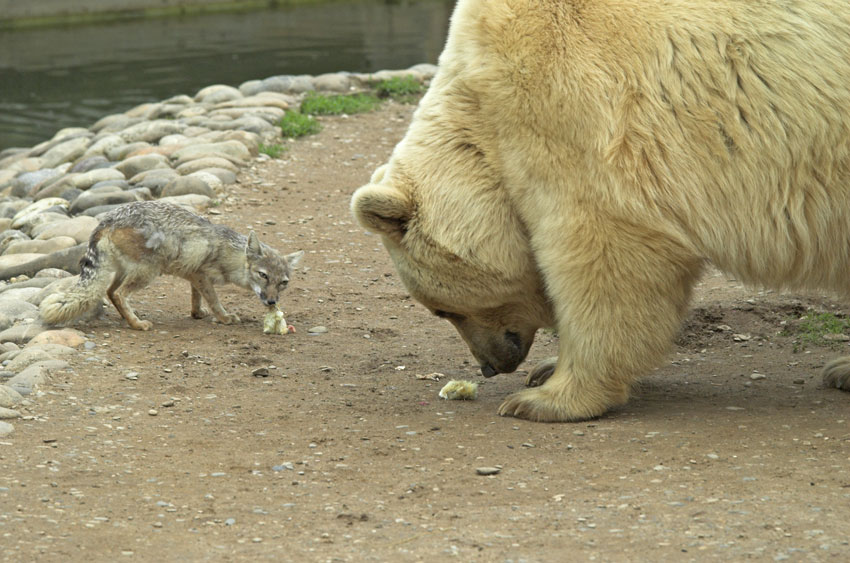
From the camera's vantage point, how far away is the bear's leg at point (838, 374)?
213 inches

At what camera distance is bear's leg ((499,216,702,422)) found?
468cm

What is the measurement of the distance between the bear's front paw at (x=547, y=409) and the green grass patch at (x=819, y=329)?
1.92 m

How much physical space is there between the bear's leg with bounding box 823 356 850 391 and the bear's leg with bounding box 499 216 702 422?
1.02 m

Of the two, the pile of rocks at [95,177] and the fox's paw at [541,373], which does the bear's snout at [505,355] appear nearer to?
the fox's paw at [541,373]

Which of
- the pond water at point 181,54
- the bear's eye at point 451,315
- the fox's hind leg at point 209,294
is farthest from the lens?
the pond water at point 181,54

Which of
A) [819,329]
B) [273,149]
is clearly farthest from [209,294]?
[273,149]

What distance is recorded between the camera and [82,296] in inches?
256

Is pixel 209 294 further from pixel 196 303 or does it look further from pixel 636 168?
pixel 636 168

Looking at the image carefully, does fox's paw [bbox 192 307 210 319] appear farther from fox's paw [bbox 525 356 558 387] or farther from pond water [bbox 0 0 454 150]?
pond water [bbox 0 0 454 150]

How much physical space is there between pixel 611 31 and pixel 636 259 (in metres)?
0.99

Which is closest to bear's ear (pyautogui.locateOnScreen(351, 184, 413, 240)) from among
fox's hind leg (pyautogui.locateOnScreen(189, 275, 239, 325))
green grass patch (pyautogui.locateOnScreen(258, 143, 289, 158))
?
fox's hind leg (pyautogui.locateOnScreen(189, 275, 239, 325))

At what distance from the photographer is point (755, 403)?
5285mm

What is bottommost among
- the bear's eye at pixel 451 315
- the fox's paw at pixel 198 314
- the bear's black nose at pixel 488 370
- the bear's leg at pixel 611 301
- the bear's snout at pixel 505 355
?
the fox's paw at pixel 198 314

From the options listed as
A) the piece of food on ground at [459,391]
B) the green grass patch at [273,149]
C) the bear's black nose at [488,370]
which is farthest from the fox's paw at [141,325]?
the green grass patch at [273,149]
